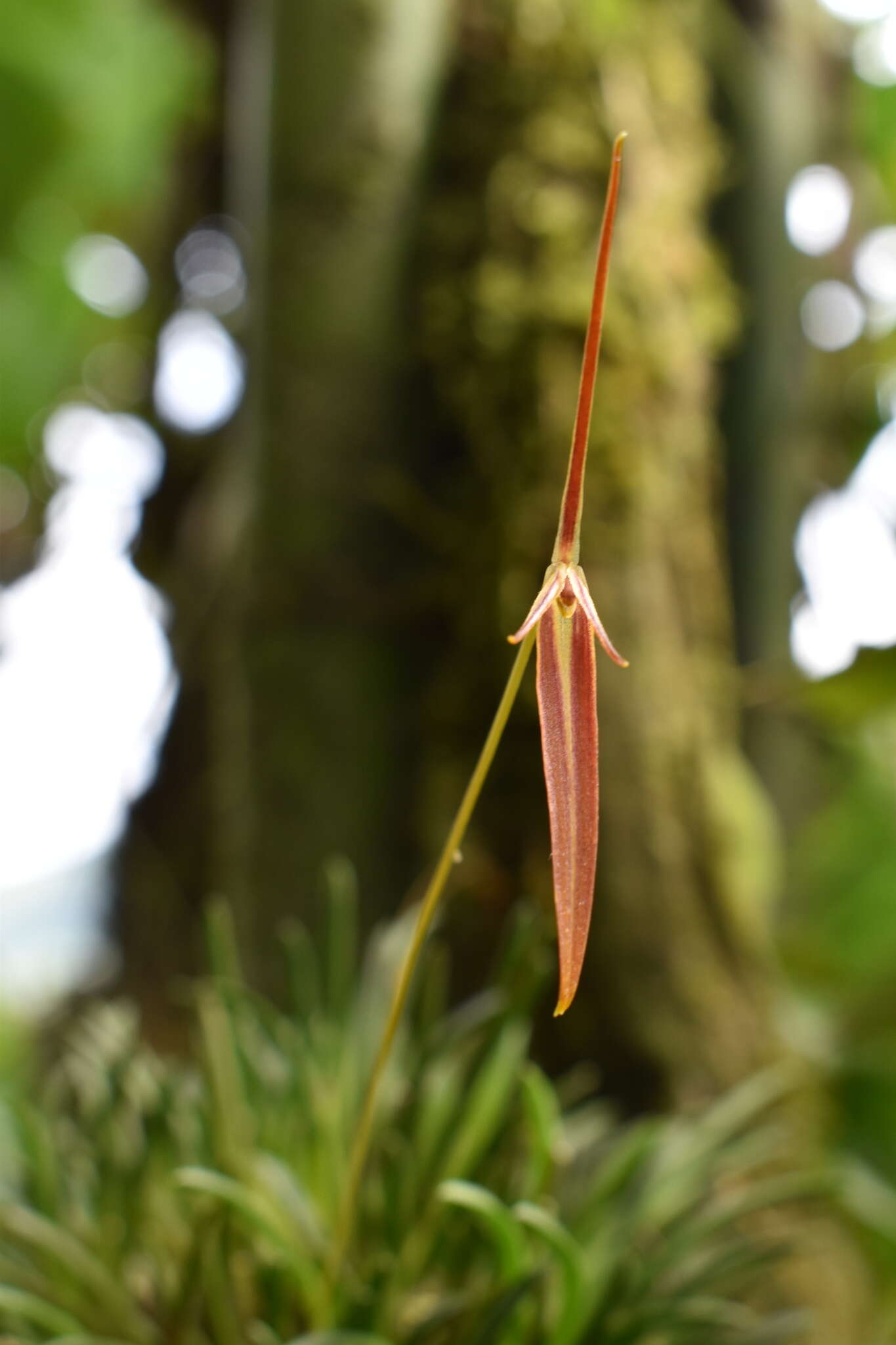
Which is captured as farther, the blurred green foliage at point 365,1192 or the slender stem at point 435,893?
the blurred green foliage at point 365,1192

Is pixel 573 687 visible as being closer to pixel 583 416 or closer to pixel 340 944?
pixel 583 416

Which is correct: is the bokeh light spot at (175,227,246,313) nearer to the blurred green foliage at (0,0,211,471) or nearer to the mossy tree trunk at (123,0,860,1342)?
the blurred green foliage at (0,0,211,471)

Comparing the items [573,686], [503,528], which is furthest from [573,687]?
[503,528]

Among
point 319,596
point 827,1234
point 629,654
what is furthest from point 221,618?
point 827,1234

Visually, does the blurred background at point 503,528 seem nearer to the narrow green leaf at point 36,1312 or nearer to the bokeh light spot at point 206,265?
the narrow green leaf at point 36,1312

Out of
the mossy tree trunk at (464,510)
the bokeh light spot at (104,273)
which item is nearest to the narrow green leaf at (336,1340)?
the mossy tree trunk at (464,510)

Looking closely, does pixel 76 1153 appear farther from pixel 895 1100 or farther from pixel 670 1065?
pixel 895 1100
